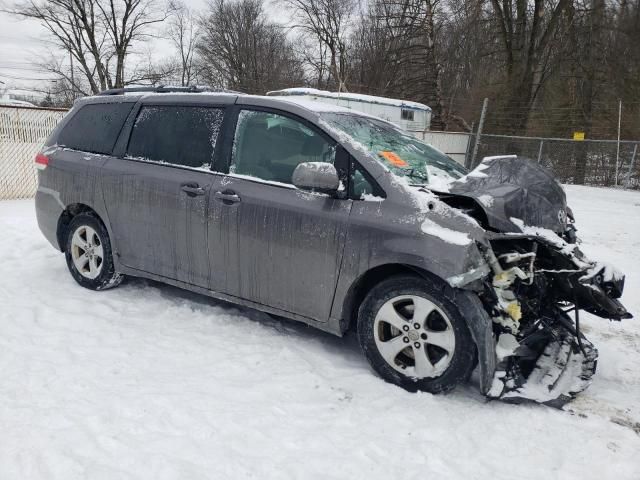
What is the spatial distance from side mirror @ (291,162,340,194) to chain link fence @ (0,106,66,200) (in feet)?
29.0

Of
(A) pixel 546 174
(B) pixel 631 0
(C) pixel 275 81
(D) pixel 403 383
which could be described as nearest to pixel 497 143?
(B) pixel 631 0

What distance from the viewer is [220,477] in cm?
229

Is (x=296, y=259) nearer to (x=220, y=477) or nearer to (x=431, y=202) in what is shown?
(x=431, y=202)

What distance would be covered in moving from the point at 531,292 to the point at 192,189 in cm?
246

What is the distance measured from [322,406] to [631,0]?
797 inches

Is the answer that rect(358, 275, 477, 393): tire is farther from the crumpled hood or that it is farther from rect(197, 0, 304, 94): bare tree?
rect(197, 0, 304, 94): bare tree

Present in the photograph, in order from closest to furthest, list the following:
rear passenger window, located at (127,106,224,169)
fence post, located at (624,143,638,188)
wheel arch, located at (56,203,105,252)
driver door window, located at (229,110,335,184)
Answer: driver door window, located at (229,110,335,184)
rear passenger window, located at (127,106,224,169)
wheel arch, located at (56,203,105,252)
fence post, located at (624,143,638,188)

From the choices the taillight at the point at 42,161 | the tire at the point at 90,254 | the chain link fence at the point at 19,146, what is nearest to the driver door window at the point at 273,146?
the tire at the point at 90,254

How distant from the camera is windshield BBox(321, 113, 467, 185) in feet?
11.1

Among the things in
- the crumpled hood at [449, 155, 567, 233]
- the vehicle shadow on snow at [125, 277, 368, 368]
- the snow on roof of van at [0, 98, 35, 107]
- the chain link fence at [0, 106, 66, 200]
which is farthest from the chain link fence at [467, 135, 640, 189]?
the snow on roof of van at [0, 98, 35, 107]

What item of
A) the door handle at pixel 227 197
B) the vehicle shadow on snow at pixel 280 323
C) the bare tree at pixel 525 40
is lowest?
the vehicle shadow on snow at pixel 280 323

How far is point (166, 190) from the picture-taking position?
3.97 meters

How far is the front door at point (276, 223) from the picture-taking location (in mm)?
3303

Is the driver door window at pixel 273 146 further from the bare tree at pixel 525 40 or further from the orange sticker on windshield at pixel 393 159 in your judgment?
the bare tree at pixel 525 40
